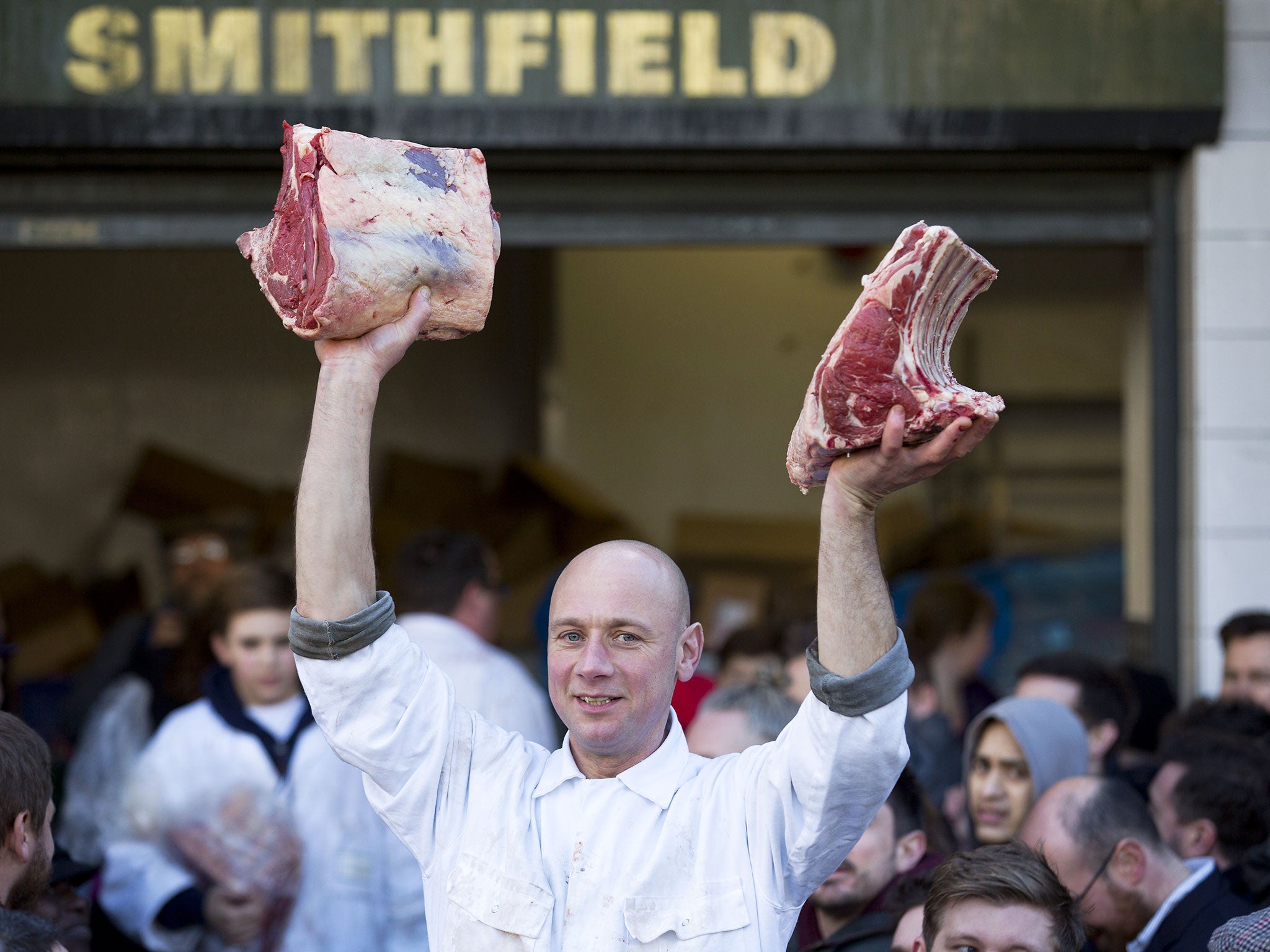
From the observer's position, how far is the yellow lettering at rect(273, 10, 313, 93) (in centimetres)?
510

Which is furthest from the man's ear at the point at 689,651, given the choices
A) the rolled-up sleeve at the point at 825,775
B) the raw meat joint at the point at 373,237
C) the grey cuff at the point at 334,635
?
the raw meat joint at the point at 373,237

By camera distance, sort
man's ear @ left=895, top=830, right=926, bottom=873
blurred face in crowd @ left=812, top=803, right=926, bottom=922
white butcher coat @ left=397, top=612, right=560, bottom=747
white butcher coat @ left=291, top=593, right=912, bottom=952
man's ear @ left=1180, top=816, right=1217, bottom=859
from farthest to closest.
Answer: white butcher coat @ left=397, top=612, right=560, bottom=747, man's ear @ left=1180, top=816, right=1217, bottom=859, man's ear @ left=895, top=830, right=926, bottom=873, blurred face in crowd @ left=812, top=803, right=926, bottom=922, white butcher coat @ left=291, top=593, right=912, bottom=952

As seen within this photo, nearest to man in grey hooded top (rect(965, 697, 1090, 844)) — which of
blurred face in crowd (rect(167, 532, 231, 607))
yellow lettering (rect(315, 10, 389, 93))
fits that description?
yellow lettering (rect(315, 10, 389, 93))

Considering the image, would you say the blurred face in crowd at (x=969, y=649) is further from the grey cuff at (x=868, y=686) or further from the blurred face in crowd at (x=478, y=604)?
the grey cuff at (x=868, y=686)

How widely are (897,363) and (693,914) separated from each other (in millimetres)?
854

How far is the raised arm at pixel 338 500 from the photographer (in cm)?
212

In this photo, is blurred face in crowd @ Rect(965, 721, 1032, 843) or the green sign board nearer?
blurred face in crowd @ Rect(965, 721, 1032, 843)

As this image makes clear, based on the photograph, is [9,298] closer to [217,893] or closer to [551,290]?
[551,290]

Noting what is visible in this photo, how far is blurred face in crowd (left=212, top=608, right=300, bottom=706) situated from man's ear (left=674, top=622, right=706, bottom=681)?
1.83m

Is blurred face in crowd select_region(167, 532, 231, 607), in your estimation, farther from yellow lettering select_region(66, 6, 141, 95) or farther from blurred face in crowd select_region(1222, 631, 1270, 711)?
blurred face in crowd select_region(1222, 631, 1270, 711)

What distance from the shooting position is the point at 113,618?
8828 mm

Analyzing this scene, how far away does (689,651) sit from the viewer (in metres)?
2.38

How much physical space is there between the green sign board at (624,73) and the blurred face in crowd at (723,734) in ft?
7.70

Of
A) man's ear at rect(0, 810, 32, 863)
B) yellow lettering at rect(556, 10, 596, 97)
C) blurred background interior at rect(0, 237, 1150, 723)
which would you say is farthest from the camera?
blurred background interior at rect(0, 237, 1150, 723)
